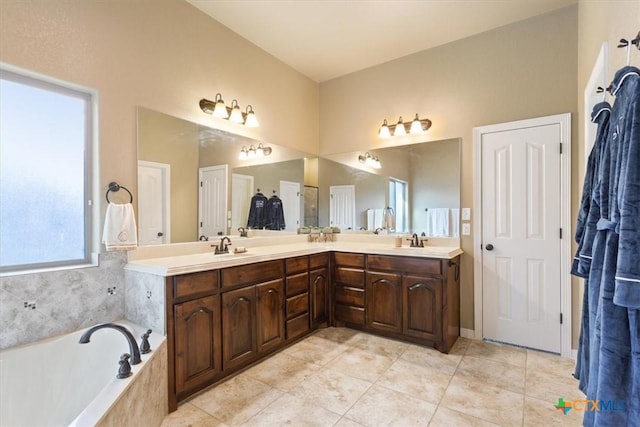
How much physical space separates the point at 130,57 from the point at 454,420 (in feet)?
10.8

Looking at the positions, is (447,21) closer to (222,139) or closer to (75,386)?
(222,139)

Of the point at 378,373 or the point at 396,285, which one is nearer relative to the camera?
the point at 378,373

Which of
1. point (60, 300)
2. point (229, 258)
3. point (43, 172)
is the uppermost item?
point (43, 172)

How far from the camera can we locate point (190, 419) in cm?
190

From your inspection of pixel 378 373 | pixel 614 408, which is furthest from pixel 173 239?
pixel 614 408

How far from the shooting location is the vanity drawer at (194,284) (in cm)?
199

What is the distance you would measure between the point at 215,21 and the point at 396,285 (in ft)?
9.92

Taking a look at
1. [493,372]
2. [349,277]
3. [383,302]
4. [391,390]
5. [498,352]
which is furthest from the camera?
[349,277]

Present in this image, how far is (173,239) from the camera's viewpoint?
2.55 meters

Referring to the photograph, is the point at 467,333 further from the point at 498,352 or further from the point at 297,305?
the point at 297,305

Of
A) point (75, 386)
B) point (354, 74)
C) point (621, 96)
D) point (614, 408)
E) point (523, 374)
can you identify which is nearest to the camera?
point (614, 408)

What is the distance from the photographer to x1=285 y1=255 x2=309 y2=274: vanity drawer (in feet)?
9.52

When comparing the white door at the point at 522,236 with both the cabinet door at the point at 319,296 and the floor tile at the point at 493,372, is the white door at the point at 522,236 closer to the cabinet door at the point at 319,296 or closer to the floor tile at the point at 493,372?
the floor tile at the point at 493,372

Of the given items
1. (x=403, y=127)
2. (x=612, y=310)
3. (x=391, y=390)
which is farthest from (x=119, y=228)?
(x=403, y=127)
